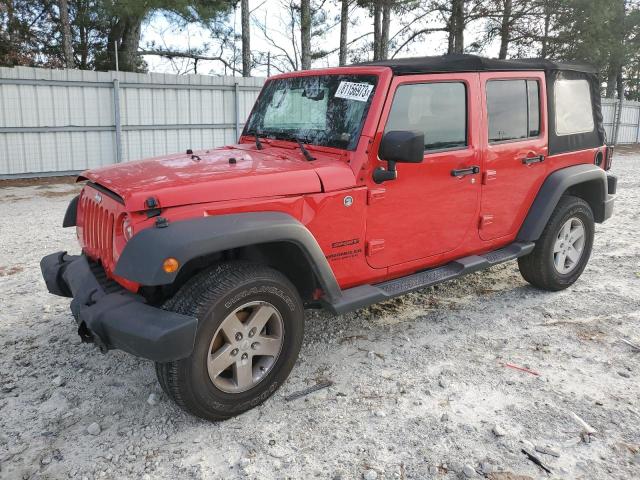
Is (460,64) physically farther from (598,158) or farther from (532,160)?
(598,158)

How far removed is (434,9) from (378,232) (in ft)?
64.4

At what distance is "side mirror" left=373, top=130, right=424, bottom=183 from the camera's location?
10.7ft

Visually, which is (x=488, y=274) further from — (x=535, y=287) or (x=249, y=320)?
(x=249, y=320)

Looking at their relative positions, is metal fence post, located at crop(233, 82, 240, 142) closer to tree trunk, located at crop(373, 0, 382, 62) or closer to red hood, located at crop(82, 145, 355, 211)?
tree trunk, located at crop(373, 0, 382, 62)

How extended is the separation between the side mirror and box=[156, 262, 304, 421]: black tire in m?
0.94

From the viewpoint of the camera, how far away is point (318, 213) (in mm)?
3299

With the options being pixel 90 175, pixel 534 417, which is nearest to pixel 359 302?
pixel 534 417

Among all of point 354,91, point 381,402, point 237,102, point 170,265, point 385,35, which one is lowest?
point 381,402

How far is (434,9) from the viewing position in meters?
20.8

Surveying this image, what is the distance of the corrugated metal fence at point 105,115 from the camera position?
1118cm

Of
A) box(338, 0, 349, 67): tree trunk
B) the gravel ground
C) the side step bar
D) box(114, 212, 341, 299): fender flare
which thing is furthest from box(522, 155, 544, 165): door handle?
box(338, 0, 349, 67): tree trunk

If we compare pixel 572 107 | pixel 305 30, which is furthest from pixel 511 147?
pixel 305 30

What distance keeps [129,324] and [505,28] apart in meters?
21.2

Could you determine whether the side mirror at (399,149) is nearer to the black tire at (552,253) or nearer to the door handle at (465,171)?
the door handle at (465,171)
